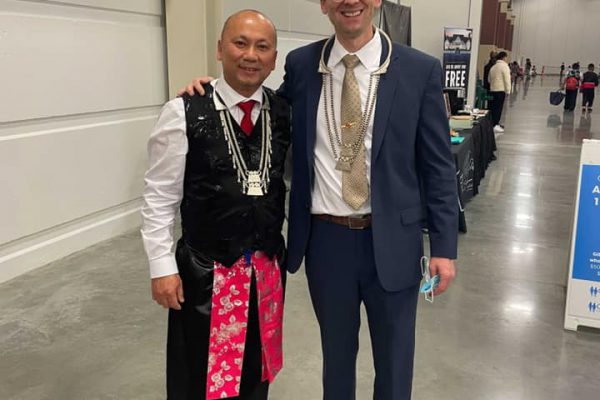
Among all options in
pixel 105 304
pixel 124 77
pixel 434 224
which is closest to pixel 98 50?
pixel 124 77

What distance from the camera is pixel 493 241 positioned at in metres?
4.35

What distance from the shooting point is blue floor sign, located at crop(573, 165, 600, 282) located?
289 cm

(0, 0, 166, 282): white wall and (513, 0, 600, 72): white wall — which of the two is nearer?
(0, 0, 166, 282): white wall

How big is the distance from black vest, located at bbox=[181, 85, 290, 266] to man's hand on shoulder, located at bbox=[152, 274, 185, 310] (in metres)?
0.10

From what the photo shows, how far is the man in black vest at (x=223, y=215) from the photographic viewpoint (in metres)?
1.41

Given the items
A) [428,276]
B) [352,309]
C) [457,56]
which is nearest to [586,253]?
[428,276]

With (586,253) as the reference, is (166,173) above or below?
above

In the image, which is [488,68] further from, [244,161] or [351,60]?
[244,161]

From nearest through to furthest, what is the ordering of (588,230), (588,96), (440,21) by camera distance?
1. (588,230)
2. (440,21)
3. (588,96)

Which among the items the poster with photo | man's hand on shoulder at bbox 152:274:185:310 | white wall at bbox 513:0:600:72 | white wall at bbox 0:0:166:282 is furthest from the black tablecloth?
white wall at bbox 513:0:600:72

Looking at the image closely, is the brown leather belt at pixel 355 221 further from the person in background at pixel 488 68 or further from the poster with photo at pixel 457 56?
the person in background at pixel 488 68

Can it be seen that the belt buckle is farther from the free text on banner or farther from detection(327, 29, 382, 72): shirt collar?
the free text on banner

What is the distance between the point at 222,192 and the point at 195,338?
0.43 meters

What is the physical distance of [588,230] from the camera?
2904 mm
